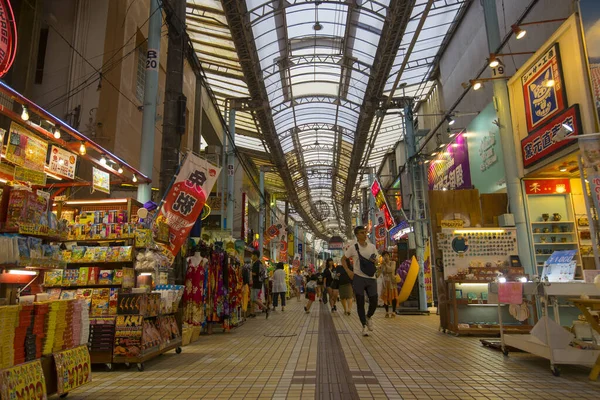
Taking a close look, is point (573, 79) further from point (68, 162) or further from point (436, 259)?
point (68, 162)

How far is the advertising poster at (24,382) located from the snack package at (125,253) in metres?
2.18

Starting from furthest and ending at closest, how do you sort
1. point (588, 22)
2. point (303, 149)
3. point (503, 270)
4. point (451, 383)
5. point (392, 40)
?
point (303, 149) < point (392, 40) < point (503, 270) < point (588, 22) < point (451, 383)

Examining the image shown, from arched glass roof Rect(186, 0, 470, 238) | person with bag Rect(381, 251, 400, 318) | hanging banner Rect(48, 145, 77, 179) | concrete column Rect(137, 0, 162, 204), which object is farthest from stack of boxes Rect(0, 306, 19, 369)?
person with bag Rect(381, 251, 400, 318)

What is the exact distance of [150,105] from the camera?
797 centimetres

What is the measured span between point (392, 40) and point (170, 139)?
6.22 metres

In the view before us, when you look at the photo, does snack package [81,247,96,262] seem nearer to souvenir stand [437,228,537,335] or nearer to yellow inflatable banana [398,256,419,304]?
souvenir stand [437,228,537,335]

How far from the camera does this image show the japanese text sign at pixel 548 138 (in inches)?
240

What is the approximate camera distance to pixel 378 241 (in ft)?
54.2

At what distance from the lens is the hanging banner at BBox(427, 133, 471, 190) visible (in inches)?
422

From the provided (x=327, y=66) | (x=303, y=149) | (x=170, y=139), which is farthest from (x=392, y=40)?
(x=303, y=149)

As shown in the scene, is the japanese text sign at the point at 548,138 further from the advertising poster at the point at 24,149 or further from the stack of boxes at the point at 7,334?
the advertising poster at the point at 24,149

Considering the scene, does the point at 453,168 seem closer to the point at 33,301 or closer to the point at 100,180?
the point at 100,180

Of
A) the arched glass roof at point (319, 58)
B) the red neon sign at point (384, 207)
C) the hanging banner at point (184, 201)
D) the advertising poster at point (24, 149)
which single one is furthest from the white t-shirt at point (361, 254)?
the red neon sign at point (384, 207)

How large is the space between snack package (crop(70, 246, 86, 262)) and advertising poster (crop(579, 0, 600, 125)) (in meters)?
7.06
